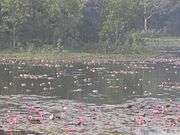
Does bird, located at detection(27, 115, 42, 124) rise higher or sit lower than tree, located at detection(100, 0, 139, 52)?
lower

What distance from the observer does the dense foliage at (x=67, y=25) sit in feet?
246

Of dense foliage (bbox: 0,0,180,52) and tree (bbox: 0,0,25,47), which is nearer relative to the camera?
tree (bbox: 0,0,25,47)

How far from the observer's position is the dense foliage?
75.1 m

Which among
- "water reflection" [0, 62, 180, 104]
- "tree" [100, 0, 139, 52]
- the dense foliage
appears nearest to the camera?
A: "water reflection" [0, 62, 180, 104]

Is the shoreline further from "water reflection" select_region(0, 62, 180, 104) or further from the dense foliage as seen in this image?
"water reflection" select_region(0, 62, 180, 104)

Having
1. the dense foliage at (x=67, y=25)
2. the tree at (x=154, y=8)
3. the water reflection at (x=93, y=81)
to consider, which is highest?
the tree at (x=154, y=8)

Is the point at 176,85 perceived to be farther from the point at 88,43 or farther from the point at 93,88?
the point at 88,43

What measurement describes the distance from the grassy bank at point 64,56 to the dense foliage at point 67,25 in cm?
270

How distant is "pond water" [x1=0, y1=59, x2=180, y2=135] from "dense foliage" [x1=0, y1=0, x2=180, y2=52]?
18.9 meters

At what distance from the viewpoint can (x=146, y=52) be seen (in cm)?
8150

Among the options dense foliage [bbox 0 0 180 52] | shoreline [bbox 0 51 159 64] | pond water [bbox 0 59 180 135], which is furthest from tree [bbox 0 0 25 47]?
pond water [bbox 0 59 180 135]

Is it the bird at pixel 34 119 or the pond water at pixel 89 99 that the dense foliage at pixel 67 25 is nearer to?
the pond water at pixel 89 99

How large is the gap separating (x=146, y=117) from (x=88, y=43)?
2283 inches

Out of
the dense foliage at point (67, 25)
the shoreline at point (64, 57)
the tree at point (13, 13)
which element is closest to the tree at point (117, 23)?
the dense foliage at point (67, 25)
